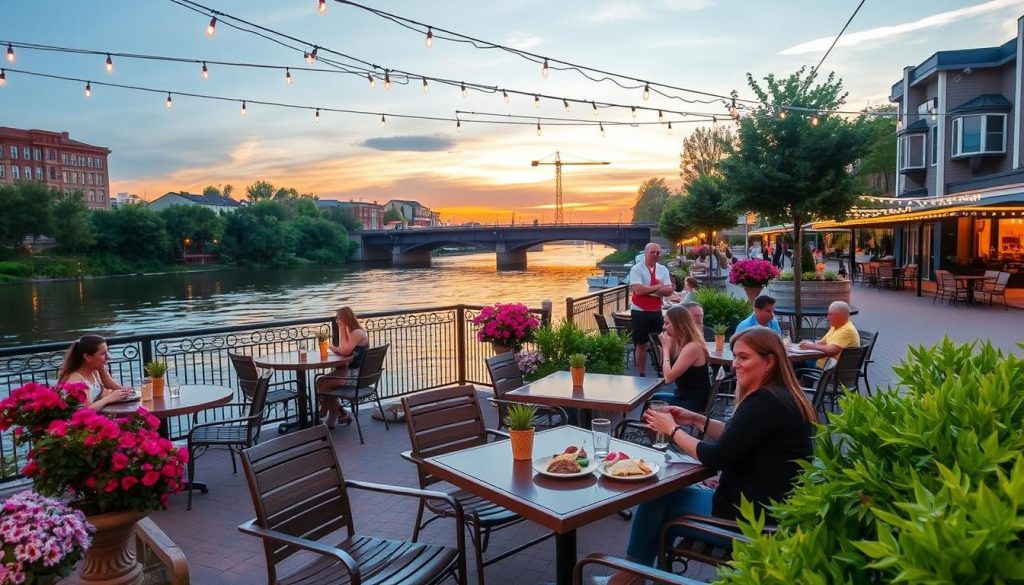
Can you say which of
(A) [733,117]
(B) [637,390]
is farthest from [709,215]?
(B) [637,390]

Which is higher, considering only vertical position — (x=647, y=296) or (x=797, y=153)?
(x=797, y=153)

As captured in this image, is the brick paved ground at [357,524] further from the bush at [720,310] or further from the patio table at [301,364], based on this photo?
the bush at [720,310]

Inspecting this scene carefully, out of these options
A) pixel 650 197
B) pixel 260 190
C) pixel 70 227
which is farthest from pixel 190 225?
pixel 260 190

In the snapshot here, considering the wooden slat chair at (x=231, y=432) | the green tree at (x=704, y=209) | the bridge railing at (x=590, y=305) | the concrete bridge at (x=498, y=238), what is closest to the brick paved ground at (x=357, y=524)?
the wooden slat chair at (x=231, y=432)

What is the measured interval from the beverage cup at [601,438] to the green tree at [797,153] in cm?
875

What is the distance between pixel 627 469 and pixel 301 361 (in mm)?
4526

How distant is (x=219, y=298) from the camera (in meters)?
37.9

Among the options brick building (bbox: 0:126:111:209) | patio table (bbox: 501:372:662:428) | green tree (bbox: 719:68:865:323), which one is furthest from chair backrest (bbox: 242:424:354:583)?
brick building (bbox: 0:126:111:209)

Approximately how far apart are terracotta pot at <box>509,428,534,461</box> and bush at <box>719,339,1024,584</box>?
174 cm

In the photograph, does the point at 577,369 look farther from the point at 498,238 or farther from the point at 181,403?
the point at 498,238

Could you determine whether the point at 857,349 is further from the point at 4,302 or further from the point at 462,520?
the point at 4,302

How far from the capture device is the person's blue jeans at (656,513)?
10.9 feet

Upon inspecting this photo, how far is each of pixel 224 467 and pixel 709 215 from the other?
797 inches

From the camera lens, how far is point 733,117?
39.8ft
